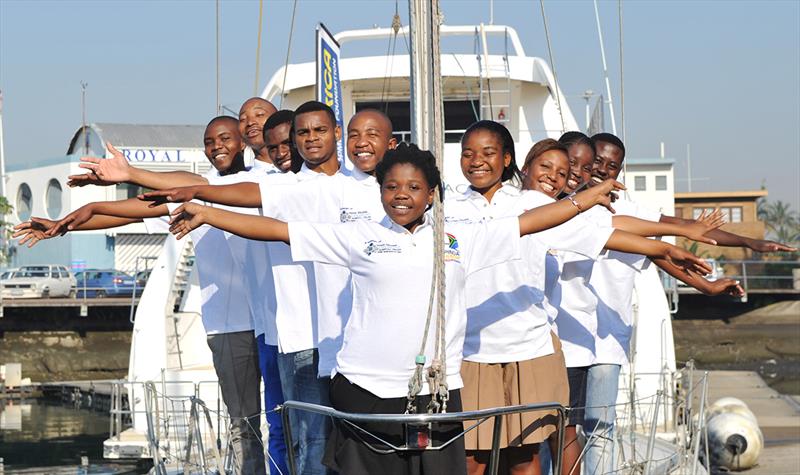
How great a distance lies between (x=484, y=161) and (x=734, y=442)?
1036 centimetres

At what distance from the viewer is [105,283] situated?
38.4 m

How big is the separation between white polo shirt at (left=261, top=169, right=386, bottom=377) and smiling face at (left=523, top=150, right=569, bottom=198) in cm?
84

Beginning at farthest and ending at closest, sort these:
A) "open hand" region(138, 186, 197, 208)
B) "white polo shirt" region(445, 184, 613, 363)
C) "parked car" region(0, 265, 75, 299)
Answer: "parked car" region(0, 265, 75, 299), "white polo shirt" region(445, 184, 613, 363), "open hand" region(138, 186, 197, 208)

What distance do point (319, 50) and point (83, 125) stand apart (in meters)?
45.9

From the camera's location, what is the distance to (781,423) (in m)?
17.9

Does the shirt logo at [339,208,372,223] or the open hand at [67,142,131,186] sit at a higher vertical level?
the open hand at [67,142,131,186]

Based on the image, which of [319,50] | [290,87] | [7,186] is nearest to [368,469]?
[319,50]

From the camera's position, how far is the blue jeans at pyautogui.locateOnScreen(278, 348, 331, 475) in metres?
5.14

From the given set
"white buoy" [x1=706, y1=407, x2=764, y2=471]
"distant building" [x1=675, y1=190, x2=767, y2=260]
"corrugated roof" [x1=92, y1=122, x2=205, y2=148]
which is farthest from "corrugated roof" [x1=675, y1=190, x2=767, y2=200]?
"white buoy" [x1=706, y1=407, x2=764, y2=471]

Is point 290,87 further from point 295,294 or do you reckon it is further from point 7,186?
point 7,186

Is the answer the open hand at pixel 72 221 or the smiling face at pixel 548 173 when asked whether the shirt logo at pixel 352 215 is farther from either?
the open hand at pixel 72 221

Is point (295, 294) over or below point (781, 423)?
over

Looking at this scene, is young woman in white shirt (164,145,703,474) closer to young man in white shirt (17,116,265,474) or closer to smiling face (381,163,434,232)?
smiling face (381,163,434,232)

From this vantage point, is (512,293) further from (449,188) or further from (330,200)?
(449,188)
